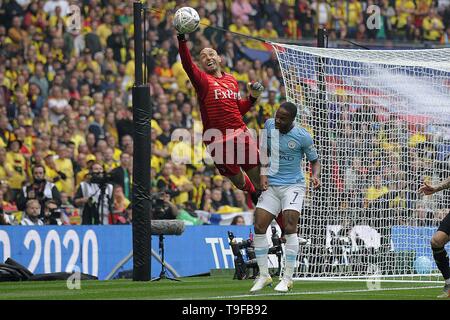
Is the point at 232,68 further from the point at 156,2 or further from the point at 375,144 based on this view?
the point at 375,144

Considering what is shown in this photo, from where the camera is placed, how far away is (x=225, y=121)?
16531mm

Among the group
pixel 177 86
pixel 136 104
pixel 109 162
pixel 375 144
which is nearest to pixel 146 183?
pixel 136 104

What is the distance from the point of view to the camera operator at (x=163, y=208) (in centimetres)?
2048

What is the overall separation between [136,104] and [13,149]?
5603 millimetres

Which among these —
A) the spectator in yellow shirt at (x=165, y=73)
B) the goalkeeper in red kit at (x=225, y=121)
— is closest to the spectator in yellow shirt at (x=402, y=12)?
the spectator in yellow shirt at (x=165, y=73)

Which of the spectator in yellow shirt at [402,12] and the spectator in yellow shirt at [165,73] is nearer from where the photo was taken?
the spectator in yellow shirt at [165,73]

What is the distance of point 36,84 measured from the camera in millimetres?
25781

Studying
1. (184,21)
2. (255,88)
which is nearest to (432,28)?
(255,88)

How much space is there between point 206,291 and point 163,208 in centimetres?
542

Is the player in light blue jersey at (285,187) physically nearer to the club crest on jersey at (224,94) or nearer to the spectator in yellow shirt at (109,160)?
the club crest on jersey at (224,94)

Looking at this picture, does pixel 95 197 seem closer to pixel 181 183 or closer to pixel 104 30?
pixel 181 183

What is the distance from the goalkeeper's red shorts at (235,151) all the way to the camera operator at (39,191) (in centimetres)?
Result: 537

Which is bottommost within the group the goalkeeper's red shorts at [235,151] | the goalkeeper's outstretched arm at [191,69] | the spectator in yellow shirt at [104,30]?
the goalkeeper's red shorts at [235,151]

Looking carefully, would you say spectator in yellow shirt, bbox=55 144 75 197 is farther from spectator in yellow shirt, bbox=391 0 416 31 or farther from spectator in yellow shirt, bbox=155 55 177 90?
spectator in yellow shirt, bbox=391 0 416 31
